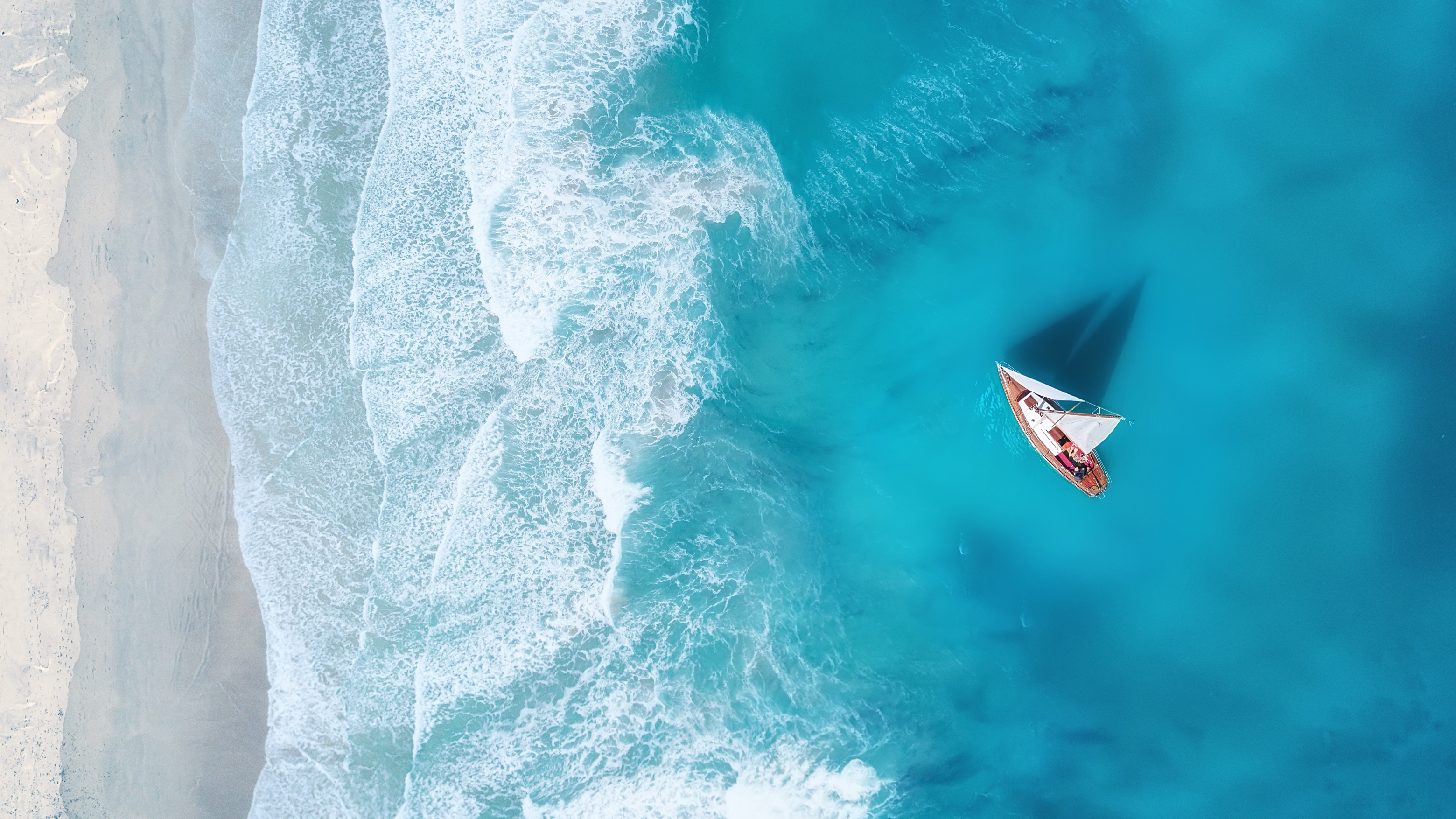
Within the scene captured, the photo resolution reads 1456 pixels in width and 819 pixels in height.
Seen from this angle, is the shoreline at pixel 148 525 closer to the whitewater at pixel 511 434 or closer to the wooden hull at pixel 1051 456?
the whitewater at pixel 511 434

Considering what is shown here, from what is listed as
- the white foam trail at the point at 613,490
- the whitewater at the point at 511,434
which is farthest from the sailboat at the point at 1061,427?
the white foam trail at the point at 613,490

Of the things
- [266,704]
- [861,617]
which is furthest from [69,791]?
[861,617]

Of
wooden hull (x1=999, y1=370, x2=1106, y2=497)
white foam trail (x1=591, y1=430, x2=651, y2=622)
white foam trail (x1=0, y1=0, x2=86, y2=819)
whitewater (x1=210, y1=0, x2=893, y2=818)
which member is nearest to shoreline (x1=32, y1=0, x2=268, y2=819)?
white foam trail (x1=0, y1=0, x2=86, y2=819)

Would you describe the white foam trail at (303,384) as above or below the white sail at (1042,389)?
below

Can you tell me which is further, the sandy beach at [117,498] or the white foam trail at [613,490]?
the white foam trail at [613,490]

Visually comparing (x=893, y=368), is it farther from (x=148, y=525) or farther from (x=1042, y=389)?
(x=148, y=525)

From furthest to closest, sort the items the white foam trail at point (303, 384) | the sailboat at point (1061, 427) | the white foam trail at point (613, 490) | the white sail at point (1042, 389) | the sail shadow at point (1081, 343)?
the sail shadow at point (1081, 343) < the white sail at point (1042, 389) < the sailboat at point (1061, 427) < the white foam trail at point (613, 490) < the white foam trail at point (303, 384)

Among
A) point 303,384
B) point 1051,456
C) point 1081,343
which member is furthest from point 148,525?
point 1081,343

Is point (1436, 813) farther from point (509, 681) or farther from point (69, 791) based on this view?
point (69, 791)
